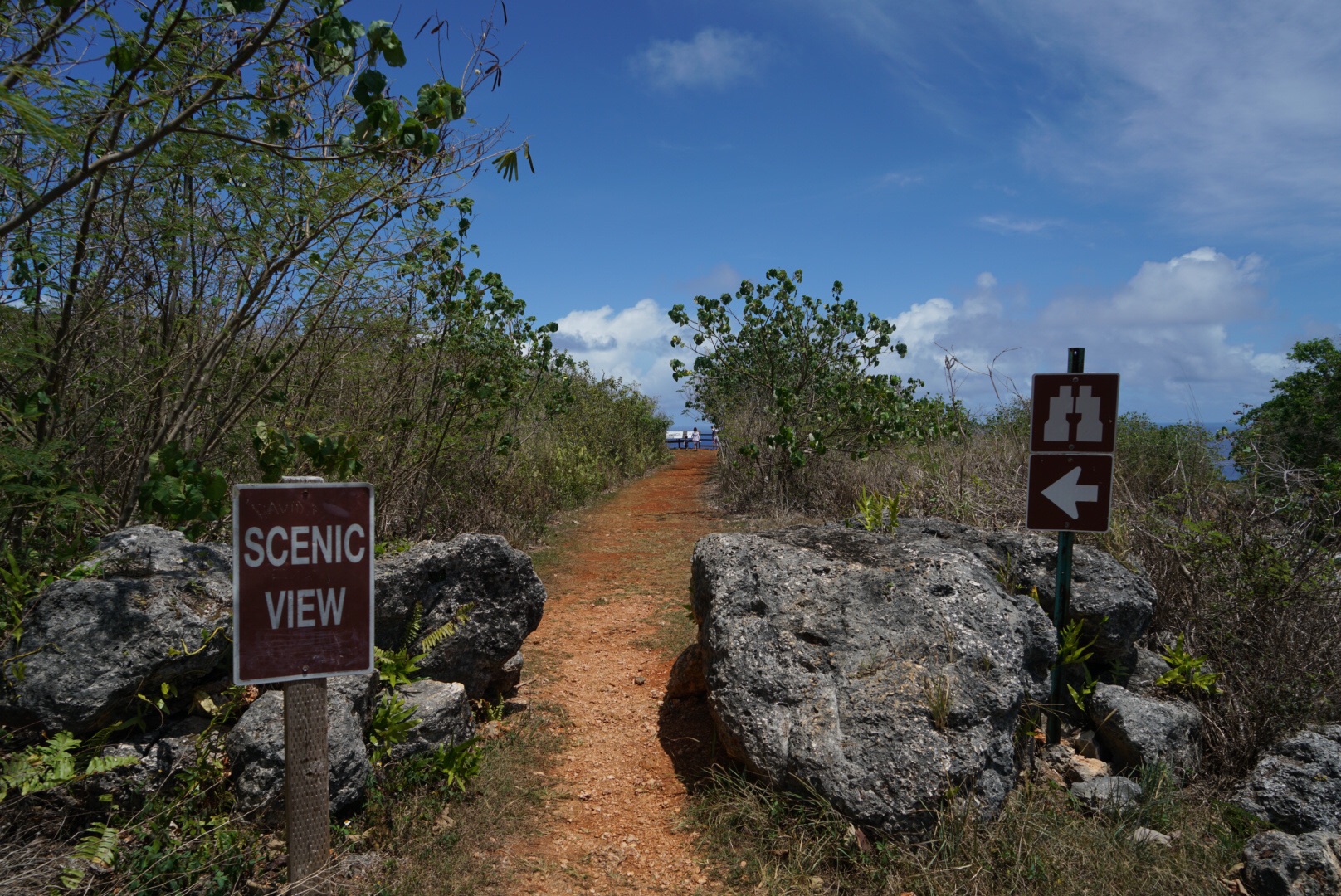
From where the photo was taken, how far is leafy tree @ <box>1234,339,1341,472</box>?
39.9ft

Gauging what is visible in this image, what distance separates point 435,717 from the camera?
426 cm

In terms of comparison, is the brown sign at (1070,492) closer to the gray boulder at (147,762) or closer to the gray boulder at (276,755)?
the gray boulder at (276,755)

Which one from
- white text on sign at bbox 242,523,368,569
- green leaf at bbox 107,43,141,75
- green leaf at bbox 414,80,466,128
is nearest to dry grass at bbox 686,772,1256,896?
white text on sign at bbox 242,523,368,569

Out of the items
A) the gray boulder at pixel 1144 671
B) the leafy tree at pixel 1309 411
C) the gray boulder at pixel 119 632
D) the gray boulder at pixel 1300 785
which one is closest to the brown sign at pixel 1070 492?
the gray boulder at pixel 1144 671

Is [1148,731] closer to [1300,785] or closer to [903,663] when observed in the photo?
[1300,785]

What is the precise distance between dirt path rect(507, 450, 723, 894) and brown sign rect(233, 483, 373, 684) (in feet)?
5.06

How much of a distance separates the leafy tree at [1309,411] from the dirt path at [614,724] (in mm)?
7980

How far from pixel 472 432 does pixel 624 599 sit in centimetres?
236

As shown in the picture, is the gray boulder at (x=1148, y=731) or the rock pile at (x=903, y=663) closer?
the rock pile at (x=903, y=663)

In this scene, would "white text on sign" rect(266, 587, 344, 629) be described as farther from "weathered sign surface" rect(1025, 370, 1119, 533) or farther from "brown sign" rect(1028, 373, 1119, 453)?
"brown sign" rect(1028, 373, 1119, 453)

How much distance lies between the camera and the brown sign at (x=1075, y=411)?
4.50 metres

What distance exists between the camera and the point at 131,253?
468 cm

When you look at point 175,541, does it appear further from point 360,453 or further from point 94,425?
point 360,453

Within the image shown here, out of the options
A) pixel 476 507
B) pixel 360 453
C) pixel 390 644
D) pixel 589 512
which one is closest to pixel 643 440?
pixel 589 512
